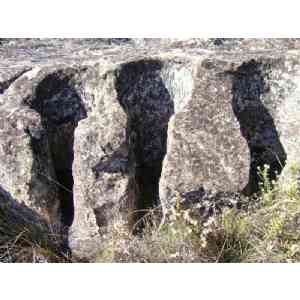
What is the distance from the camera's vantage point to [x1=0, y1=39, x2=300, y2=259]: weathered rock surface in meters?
4.19

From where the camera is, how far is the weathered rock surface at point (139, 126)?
13.7ft

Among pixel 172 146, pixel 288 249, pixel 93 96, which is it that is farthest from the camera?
pixel 93 96

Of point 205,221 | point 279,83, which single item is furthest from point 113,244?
point 279,83

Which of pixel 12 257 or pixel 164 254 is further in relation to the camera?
pixel 12 257

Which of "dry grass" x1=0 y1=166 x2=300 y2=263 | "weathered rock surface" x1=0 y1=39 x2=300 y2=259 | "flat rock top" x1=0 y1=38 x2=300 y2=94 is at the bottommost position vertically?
"dry grass" x1=0 y1=166 x2=300 y2=263

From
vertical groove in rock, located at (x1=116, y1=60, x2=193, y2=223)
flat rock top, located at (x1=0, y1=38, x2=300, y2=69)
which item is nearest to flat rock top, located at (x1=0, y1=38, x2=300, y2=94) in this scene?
flat rock top, located at (x1=0, y1=38, x2=300, y2=69)

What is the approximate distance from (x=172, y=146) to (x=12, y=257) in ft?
4.34

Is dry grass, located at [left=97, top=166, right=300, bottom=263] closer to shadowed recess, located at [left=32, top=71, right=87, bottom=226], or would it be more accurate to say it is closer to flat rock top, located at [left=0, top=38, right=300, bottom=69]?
shadowed recess, located at [left=32, top=71, right=87, bottom=226]

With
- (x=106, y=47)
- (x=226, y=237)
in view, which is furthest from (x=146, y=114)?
(x=226, y=237)

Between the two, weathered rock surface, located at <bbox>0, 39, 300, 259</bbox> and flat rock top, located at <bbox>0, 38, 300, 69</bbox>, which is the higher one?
flat rock top, located at <bbox>0, 38, 300, 69</bbox>

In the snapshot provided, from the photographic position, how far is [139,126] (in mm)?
4785

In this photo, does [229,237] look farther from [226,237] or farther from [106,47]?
[106,47]

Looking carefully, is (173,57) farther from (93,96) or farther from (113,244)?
(113,244)

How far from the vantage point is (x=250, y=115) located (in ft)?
15.5
